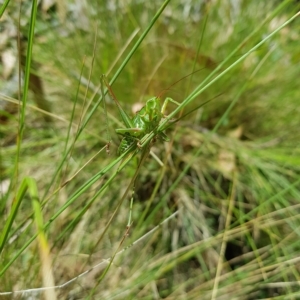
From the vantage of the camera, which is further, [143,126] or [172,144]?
[172,144]


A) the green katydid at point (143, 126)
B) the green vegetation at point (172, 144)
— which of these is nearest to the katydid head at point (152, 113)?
the green katydid at point (143, 126)

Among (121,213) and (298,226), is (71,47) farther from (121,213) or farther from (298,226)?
(298,226)

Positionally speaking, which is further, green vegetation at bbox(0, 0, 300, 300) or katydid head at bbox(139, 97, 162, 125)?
green vegetation at bbox(0, 0, 300, 300)

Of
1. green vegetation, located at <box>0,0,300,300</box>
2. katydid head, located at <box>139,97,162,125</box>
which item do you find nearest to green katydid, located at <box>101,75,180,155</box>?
katydid head, located at <box>139,97,162,125</box>

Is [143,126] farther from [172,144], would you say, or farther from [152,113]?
[172,144]

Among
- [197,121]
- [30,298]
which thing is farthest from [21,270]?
[197,121]

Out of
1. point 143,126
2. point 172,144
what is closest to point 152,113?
point 143,126

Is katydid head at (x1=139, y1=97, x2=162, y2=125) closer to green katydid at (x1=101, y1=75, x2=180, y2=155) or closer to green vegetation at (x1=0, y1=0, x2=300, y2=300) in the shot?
green katydid at (x1=101, y1=75, x2=180, y2=155)

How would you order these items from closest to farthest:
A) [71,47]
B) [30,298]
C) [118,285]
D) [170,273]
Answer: [30,298] < [118,285] < [170,273] < [71,47]
